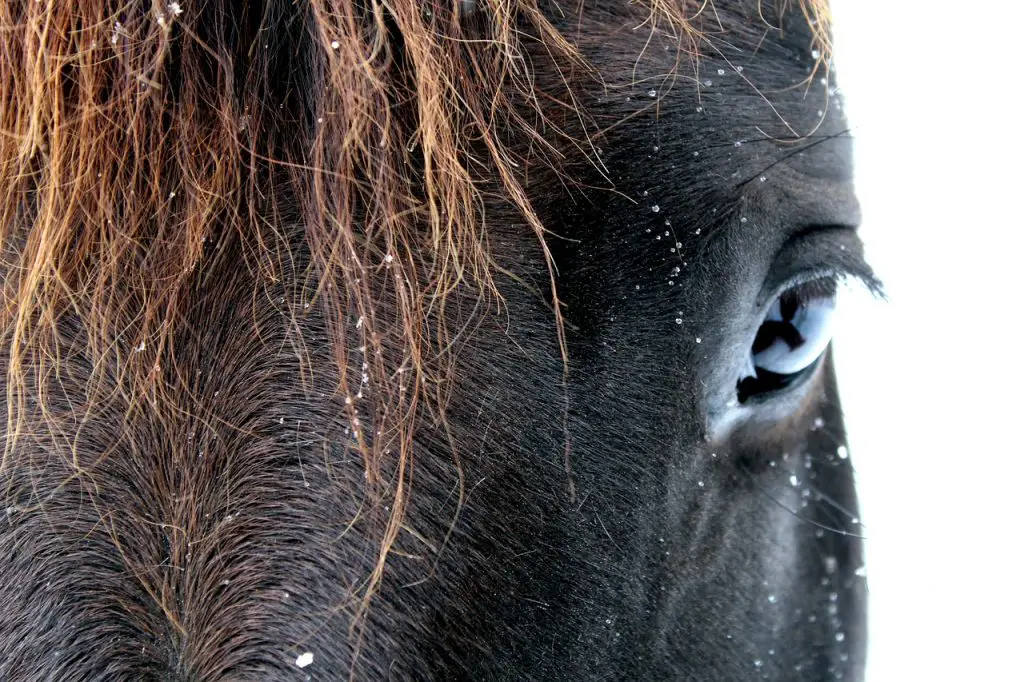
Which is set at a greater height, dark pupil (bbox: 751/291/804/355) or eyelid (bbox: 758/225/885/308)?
eyelid (bbox: 758/225/885/308)

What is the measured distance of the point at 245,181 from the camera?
0.83 m

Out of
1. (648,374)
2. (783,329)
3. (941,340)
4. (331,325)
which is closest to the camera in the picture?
(331,325)

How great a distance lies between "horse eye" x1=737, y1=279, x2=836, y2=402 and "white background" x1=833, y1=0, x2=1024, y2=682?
159 centimetres

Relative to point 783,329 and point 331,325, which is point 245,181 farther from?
point 783,329

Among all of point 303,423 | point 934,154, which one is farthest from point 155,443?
point 934,154

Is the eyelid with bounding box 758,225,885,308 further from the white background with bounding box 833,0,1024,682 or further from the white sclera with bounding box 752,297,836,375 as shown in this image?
the white background with bounding box 833,0,1024,682

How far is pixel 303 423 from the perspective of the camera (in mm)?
832

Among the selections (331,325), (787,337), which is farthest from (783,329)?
(331,325)

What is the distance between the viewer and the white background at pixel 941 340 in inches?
104

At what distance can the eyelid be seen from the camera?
3.44 ft

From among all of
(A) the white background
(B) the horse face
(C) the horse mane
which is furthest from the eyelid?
(A) the white background

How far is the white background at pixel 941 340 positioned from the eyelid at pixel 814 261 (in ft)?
Answer: 5.13

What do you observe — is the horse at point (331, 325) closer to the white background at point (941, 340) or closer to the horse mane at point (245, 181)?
the horse mane at point (245, 181)

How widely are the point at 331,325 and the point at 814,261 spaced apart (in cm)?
60
